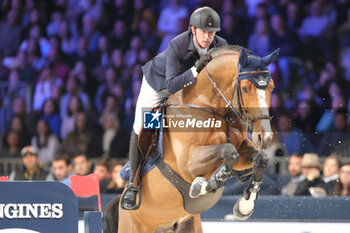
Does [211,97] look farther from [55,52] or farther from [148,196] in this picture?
[55,52]

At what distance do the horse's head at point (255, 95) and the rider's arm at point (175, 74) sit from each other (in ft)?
1.28

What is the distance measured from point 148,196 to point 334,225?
1.73m

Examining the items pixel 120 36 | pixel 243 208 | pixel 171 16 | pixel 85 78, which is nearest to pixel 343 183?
pixel 243 208

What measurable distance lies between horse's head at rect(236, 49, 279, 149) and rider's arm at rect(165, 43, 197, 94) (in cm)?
39

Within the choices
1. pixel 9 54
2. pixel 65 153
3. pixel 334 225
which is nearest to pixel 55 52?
pixel 9 54

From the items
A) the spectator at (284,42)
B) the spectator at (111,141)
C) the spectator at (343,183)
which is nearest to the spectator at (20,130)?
the spectator at (111,141)

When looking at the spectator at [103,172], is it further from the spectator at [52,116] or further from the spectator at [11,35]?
the spectator at [11,35]

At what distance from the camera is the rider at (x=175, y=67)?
482 centimetres

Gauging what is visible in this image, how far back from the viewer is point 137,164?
206 inches

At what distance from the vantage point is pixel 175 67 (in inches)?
190

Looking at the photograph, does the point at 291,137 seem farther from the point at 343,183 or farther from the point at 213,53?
the point at 213,53

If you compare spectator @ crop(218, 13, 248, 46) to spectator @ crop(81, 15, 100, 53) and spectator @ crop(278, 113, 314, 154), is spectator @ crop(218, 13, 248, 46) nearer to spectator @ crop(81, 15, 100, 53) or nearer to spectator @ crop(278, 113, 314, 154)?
spectator @ crop(278, 113, 314, 154)

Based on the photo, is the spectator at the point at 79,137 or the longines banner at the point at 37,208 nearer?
the longines banner at the point at 37,208

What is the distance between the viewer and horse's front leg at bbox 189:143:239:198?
453cm
